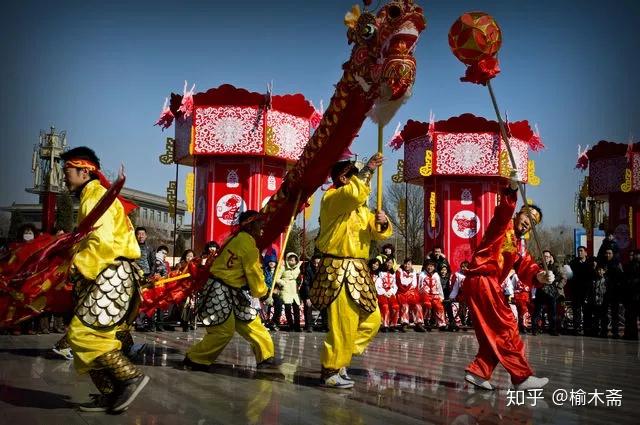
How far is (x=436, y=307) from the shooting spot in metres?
13.1

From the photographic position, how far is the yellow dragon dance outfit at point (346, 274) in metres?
5.33

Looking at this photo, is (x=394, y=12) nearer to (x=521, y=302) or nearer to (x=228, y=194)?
(x=521, y=302)

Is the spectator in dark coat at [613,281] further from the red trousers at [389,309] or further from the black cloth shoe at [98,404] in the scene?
the black cloth shoe at [98,404]

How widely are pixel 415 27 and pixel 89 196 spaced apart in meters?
3.16

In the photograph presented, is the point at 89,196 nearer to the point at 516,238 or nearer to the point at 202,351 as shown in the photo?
the point at 202,351

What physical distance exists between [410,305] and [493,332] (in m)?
7.68

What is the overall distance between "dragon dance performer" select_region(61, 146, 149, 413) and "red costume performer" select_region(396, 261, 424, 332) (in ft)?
29.0

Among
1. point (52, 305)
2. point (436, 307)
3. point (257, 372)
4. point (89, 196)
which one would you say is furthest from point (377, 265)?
point (89, 196)

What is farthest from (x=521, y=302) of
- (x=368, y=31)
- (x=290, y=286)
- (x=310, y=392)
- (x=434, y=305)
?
(x=310, y=392)

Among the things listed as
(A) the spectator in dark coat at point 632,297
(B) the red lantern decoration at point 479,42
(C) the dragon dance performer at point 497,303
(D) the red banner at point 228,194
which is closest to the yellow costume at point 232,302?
(C) the dragon dance performer at point 497,303

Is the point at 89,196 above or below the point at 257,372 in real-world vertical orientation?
above

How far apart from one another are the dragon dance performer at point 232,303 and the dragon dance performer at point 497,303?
2013mm

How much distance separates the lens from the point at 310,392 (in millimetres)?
5148

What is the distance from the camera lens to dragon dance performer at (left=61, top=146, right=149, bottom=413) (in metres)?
4.11
